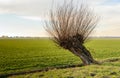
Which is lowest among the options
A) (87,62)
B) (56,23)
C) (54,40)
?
(87,62)

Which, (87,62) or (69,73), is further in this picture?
(87,62)

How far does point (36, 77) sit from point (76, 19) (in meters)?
7.86

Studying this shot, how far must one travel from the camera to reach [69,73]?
17.3m

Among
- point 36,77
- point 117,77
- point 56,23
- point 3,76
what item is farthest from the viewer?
point 56,23

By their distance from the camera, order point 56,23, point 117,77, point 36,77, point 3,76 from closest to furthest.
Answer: point 117,77
point 36,77
point 3,76
point 56,23

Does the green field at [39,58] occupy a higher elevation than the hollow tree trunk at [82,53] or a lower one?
lower

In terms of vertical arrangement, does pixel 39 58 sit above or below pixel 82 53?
below

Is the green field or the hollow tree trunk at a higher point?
the hollow tree trunk

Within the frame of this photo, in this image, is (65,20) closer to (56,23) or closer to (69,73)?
(56,23)

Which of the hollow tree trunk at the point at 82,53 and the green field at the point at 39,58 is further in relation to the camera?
the green field at the point at 39,58

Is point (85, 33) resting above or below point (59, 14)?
below

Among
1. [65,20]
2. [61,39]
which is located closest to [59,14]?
[65,20]

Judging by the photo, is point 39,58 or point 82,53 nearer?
point 82,53

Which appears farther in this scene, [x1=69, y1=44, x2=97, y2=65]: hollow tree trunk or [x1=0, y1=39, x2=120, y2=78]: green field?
[x1=0, y1=39, x2=120, y2=78]: green field
